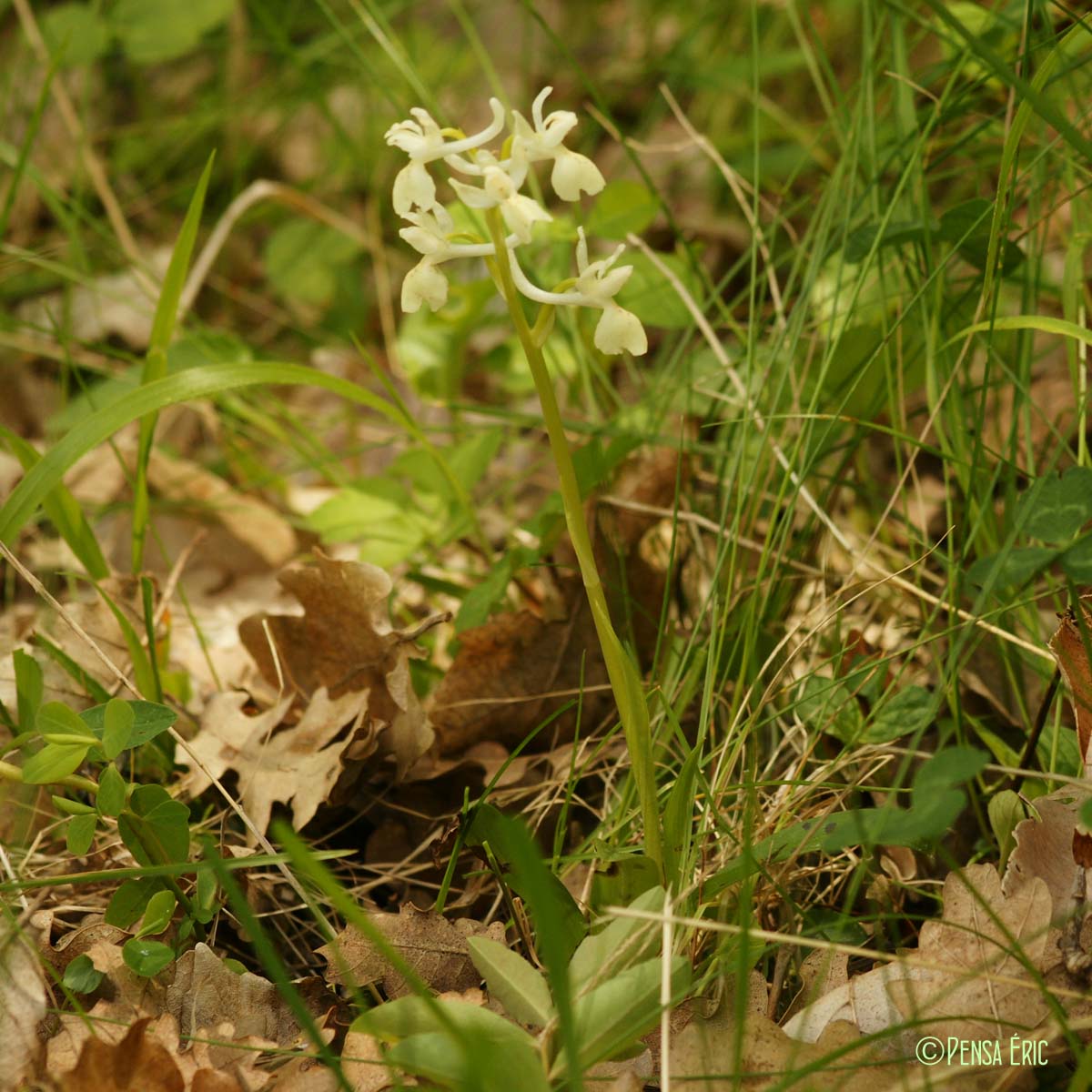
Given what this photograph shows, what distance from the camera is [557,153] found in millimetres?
1009

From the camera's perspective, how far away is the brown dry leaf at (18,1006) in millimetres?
1130

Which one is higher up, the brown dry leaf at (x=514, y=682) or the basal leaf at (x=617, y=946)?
the basal leaf at (x=617, y=946)

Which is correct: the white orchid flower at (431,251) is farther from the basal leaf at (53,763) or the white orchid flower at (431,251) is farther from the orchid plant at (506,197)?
the basal leaf at (53,763)

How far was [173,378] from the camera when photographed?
56.5 inches

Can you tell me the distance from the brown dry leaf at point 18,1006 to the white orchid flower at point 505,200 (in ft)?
2.92

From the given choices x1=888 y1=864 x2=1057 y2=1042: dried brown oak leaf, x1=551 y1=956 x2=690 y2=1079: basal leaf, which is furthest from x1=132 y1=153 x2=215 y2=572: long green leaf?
x1=888 y1=864 x2=1057 y2=1042: dried brown oak leaf

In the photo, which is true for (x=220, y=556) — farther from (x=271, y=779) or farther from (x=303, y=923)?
(x=303, y=923)

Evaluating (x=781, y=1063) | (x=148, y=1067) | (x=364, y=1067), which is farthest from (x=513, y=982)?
(x=148, y=1067)

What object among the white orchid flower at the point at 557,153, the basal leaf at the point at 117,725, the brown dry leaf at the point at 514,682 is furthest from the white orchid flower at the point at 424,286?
the brown dry leaf at the point at 514,682

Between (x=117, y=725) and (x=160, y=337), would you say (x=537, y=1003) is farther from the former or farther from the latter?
(x=160, y=337)

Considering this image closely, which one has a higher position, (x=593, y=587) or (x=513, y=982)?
(x=593, y=587)

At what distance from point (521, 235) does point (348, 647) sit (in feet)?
2.87

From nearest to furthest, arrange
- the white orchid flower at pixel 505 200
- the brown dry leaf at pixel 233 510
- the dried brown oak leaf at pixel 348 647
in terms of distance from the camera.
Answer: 1. the white orchid flower at pixel 505 200
2. the dried brown oak leaf at pixel 348 647
3. the brown dry leaf at pixel 233 510

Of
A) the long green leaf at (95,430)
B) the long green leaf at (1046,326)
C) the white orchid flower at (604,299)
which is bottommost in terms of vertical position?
the long green leaf at (1046,326)
